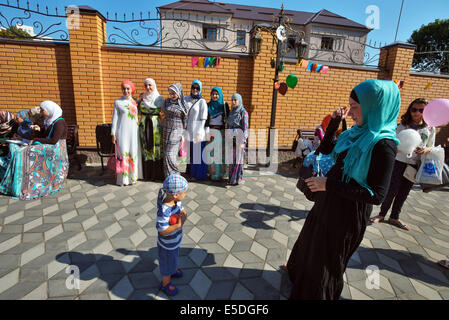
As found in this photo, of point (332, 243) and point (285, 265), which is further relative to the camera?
point (285, 265)

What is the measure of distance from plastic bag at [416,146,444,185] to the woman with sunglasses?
0.28 feet

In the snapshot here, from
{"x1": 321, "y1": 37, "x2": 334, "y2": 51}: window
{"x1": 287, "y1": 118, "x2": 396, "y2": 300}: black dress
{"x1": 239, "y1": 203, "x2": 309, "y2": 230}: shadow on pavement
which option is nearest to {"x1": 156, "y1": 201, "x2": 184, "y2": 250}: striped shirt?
{"x1": 287, "y1": 118, "x2": 396, "y2": 300}: black dress

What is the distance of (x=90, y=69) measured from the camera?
17.2 ft

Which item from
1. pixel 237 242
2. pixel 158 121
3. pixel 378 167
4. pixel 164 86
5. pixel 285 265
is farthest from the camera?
pixel 164 86

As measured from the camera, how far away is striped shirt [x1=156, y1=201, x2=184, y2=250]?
1.90 m

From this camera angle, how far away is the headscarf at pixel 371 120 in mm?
1443

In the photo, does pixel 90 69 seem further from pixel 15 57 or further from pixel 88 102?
pixel 15 57

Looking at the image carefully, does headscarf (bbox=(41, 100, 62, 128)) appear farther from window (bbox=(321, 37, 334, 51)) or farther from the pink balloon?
window (bbox=(321, 37, 334, 51))

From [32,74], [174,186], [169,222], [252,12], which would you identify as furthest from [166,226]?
[252,12]

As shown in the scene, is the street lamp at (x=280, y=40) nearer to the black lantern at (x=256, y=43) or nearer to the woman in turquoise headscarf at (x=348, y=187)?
the black lantern at (x=256, y=43)

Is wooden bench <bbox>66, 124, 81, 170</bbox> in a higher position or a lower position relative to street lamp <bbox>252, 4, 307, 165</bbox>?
lower

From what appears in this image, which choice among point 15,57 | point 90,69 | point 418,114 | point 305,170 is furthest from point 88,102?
point 418,114

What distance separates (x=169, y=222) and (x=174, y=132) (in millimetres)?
2915

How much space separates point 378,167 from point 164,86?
5357mm
